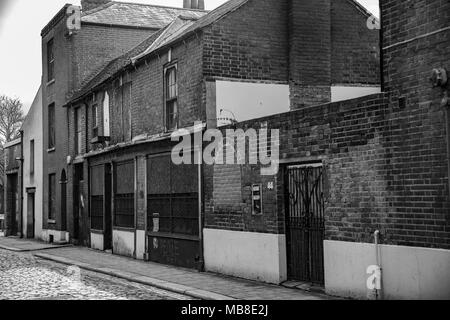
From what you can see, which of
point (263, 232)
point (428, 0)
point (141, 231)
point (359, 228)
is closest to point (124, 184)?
point (141, 231)

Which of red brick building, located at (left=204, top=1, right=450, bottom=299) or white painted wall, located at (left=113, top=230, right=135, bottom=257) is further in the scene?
white painted wall, located at (left=113, top=230, right=135, bottom=257)

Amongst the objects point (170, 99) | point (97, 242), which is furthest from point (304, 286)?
point (97, 242)

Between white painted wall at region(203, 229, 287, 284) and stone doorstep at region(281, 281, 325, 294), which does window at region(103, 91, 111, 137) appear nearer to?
white painted wall at region(203, 229, 287, 284)

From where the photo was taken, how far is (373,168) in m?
9.26

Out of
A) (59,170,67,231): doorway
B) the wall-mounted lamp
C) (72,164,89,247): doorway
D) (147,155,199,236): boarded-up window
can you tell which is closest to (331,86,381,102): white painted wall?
(147,155,199,236): boarded-up window

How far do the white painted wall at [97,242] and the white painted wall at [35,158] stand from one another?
725 cm

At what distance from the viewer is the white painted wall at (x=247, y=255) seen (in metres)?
11.3

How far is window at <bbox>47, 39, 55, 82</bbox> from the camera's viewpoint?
88.4ft

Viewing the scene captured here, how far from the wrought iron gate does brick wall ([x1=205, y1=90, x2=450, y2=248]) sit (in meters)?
0.20

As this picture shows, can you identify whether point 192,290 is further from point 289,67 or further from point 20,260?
point 20,260

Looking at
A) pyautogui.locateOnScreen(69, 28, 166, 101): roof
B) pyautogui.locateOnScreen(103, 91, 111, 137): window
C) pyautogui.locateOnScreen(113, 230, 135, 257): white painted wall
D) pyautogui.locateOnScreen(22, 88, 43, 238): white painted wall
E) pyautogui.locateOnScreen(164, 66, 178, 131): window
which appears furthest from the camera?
pyautogui.locateOnScreen(22, 88, 43, 238): white painted wall

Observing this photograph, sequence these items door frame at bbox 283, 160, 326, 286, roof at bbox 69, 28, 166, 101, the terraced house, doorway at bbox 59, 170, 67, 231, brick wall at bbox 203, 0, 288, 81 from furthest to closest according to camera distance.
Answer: doorway at bbox 59, 170, 67, 231 → roof at bbox 69, 28, 166, 101 → brick wall at bbox 203, 0, 288, 81 → the terraced house → door frame at bbox 283, 160, 326, 286

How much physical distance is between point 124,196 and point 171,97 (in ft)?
15.0

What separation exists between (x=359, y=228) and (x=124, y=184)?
10.7 m
